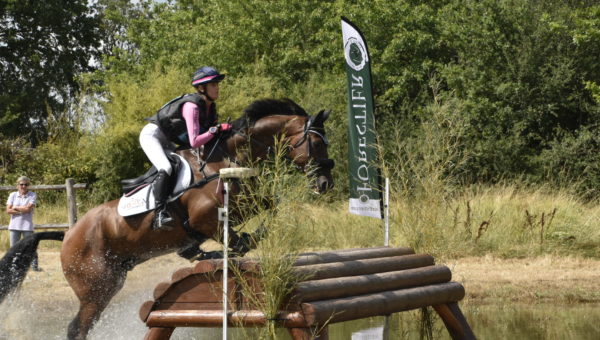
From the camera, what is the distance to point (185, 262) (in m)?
13.1

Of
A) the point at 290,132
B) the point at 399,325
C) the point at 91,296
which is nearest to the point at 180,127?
the point at 290,132

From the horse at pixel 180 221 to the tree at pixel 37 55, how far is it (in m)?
27.6

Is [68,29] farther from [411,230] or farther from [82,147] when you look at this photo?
[411,230]

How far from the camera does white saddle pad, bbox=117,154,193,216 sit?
693cm

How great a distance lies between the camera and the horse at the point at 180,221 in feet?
22.3

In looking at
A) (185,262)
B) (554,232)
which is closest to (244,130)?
(185,262)

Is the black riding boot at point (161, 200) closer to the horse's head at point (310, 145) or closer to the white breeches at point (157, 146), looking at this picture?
the white breeches at point (157, 146)

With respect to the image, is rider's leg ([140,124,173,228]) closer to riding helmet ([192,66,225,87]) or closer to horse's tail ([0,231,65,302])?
riding helmet ([192,66,225,87])

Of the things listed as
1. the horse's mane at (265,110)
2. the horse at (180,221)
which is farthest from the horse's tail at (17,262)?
the horse's mane at (265,110)

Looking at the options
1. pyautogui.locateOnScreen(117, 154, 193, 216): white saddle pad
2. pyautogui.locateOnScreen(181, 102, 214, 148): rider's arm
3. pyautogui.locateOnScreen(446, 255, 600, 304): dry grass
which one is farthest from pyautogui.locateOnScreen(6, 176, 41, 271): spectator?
pyautogui.locateOnScreen(181, 102, 214, 148): rider's arm

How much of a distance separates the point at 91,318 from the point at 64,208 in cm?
1112

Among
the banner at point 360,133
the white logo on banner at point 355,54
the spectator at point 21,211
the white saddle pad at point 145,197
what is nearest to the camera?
the white saddle pad at point 145,197

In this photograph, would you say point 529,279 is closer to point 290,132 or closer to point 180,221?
point 290,132

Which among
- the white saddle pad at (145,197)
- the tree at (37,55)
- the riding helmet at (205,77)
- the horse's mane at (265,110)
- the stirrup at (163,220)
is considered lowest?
the stirrup at (163,220)
